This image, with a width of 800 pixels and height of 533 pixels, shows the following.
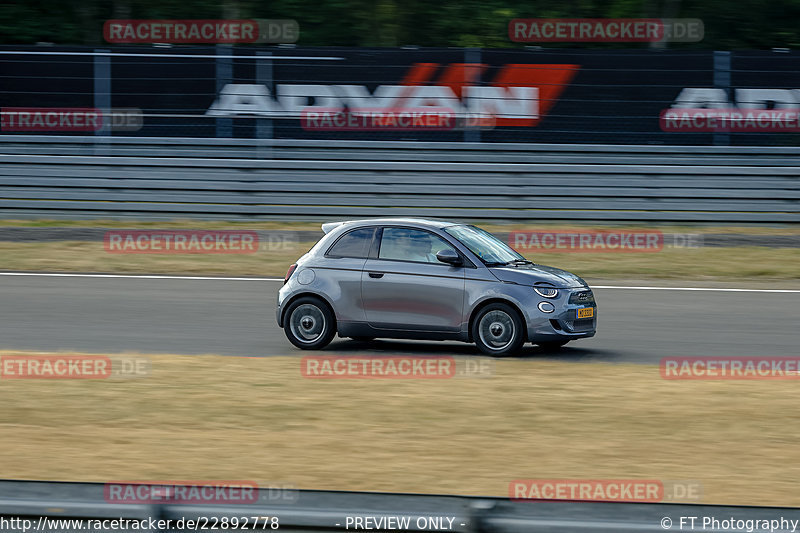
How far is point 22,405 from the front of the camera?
8492 mm

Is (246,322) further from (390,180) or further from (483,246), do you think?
(390,180)

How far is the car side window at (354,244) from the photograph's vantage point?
37.4 feet

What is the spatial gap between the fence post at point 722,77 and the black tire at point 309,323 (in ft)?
37.4

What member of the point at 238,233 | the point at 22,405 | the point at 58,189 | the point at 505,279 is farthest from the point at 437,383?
the point at 58,189

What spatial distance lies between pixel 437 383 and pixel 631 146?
38.6 ft

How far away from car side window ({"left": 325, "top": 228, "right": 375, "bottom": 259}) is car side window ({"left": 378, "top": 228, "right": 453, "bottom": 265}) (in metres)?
0.16

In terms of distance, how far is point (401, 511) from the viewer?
4324 mm

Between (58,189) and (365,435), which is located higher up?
(58,189)

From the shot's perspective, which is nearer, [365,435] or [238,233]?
[365,435]

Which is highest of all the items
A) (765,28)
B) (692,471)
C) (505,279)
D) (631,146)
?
(765,28)

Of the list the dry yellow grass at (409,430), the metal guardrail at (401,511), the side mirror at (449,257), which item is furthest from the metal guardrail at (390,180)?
the metal guardrail at (401,511)

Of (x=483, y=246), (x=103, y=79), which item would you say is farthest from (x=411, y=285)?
(x=103, y=79)

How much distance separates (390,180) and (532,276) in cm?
926

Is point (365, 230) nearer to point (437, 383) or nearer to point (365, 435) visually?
point (437, 383)
